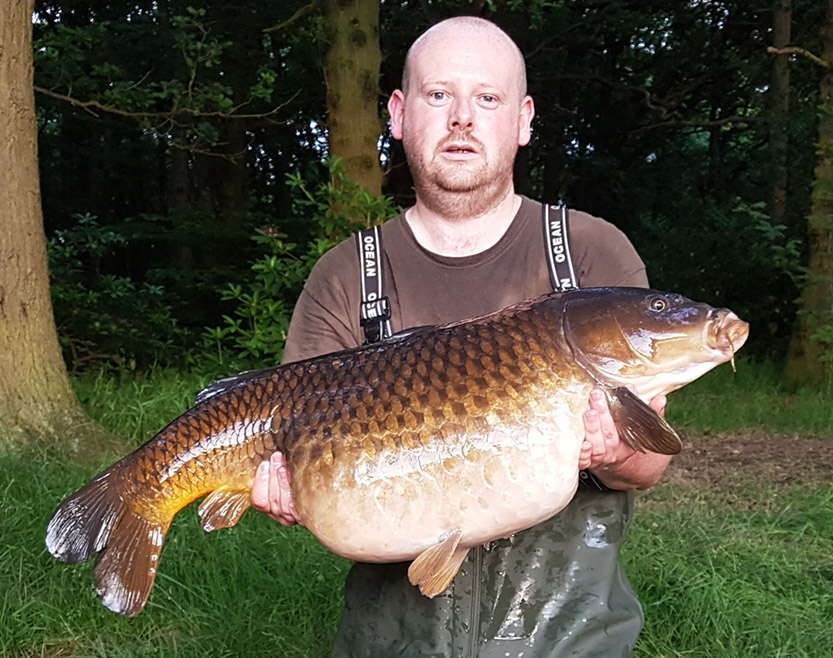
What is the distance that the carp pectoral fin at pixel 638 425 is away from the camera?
6.09ft

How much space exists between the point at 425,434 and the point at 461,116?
→ 0.75 metres

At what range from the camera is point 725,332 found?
72.7 inches

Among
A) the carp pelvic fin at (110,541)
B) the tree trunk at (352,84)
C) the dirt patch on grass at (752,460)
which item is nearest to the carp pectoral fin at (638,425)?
the carp pelvic fin at (110,541)

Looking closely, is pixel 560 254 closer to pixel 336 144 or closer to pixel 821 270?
pixel 336 144

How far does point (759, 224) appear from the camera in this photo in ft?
31.4

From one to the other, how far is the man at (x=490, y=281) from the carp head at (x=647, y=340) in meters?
0.29

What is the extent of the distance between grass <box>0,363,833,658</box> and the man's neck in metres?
1.88

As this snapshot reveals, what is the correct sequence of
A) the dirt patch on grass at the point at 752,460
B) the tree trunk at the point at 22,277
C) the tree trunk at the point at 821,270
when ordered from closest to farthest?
1. the tree trunk at the point at 22,277
2. the dirt patch on grass at the point at 752,460
3. the tree trunk at the point at 821,270

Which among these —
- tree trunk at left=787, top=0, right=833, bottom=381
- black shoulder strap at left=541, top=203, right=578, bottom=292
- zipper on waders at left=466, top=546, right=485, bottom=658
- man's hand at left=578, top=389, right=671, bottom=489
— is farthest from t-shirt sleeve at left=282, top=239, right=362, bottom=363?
tree trunk at left=787, top=0, right=833, bottom=381

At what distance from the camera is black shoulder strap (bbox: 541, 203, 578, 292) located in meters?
2.20

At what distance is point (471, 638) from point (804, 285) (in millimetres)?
→ 7261

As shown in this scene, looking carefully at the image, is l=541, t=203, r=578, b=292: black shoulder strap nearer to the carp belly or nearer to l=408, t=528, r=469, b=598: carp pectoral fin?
the carp belly

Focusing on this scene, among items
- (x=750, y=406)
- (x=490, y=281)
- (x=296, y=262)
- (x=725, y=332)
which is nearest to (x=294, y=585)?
(x=490, y=281)

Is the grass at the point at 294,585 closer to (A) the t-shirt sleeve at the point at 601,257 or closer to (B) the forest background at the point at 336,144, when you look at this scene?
(A) the t-shirt sleeve at the point at 601,257
